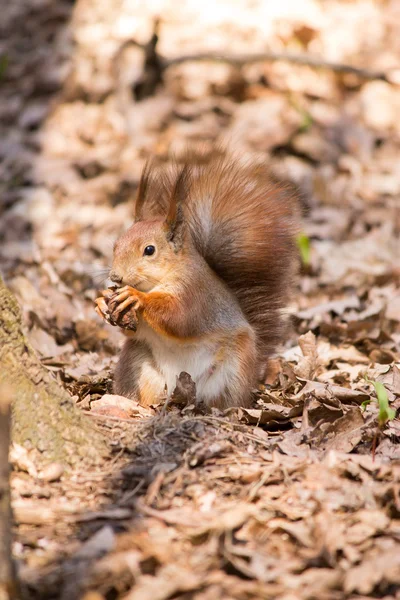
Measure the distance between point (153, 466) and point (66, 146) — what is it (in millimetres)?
4527

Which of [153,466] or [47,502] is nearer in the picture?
[47,502]

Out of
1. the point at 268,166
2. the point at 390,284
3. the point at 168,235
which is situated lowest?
the point at 390,284

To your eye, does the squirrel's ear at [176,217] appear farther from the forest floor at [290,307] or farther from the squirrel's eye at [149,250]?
the forest floor at [290,307]

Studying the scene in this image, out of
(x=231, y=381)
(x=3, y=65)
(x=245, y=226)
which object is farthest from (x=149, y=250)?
(x=3, y=65)

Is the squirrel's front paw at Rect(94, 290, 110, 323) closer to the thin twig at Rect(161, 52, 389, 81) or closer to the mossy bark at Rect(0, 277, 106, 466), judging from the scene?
the mossy bark at Rect(0, 277, 106, 466)

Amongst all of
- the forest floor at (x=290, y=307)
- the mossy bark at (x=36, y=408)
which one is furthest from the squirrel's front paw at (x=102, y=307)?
the mossy bark at (x=36, y=408)

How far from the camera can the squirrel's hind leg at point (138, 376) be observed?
3.26 meters

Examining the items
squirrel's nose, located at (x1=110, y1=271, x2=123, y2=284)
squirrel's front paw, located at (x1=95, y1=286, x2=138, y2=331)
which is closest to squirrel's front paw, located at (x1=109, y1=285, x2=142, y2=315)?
squirrel's front paw, located at (x1=95, y1=286, x2=138, y2=331)

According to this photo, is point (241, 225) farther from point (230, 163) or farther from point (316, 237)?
point (316, 237)

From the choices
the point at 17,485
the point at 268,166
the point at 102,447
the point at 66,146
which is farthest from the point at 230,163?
the point at 66,146

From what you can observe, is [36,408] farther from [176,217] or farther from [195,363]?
[176,217]

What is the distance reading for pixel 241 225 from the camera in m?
3.40

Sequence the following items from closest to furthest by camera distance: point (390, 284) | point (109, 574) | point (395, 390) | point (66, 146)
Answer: point (109, 574), point (395, 390), point (390, 284), point (66, 146)

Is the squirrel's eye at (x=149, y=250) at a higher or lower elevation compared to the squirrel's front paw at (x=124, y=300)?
higher
